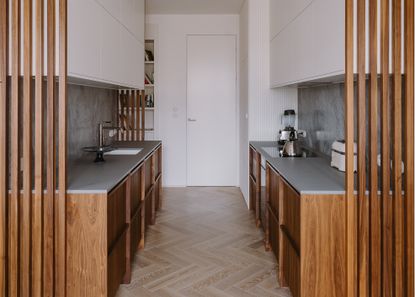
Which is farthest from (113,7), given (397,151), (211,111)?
(211,111)

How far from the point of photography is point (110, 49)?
3029 millimetres

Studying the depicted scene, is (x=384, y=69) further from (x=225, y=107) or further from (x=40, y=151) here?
(x=225, y=107)

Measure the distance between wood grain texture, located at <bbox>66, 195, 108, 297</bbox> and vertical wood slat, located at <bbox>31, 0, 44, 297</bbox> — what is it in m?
0.14

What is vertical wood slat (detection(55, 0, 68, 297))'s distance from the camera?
6.07ft

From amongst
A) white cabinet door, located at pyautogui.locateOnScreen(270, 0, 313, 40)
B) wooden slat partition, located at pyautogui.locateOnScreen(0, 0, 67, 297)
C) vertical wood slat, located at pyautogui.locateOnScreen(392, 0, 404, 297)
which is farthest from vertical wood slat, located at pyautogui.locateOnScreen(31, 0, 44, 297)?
white cabinet door, located at pyautogui.locateOnScreen(270, 0, 313, 40)

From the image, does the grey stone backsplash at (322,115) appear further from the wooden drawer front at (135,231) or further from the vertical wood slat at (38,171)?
the vertical wood slat at (38,171)

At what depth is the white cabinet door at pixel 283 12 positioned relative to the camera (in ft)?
9.90

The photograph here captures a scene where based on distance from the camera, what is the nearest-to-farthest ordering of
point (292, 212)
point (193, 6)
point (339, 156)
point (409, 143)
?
point (409, 143) → point (292, 212) → point (339, 156) → point (193, 6)

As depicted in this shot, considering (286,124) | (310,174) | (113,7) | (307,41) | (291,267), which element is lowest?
(291,267)

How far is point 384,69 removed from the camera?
5.99ft

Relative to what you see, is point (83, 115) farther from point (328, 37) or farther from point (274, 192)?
point (328, 37)

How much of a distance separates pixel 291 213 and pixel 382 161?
0.64 m

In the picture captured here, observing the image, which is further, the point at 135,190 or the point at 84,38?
the point at 135,190

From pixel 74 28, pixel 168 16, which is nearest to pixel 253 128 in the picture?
pixel 168 16
